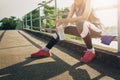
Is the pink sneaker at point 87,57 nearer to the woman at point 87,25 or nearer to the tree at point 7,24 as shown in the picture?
the woman at point 87,25

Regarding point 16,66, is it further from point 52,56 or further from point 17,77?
point 52,56

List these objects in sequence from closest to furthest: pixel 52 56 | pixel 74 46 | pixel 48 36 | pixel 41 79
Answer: pixel 41 79, pixel 52 56, pixel 74 46, pixel 48 36

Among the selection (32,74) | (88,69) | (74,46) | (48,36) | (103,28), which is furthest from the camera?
(48,36)

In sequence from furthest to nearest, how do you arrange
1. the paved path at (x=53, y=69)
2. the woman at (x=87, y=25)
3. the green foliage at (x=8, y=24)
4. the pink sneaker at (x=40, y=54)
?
1. the green foliage at (x=8, y=24)
2. the pink sneaker at (x=40, y=54)
3. the woman at (x=87, y=25)
4. the paved path at (x=53, y=69)

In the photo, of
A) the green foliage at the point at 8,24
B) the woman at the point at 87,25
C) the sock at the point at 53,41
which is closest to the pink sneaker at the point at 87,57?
the woman at the point at 87,25

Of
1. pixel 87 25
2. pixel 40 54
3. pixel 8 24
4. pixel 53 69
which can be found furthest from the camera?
pixel 8 24

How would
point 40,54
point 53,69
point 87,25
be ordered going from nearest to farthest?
point 53,69
point 87,25
point 40,54

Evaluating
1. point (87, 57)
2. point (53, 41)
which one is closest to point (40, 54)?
point (53, 41)

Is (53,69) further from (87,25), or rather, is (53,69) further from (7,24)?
(7,24)

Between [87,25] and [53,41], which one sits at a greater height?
[87,25]

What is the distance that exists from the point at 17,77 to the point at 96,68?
954 mm

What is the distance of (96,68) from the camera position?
9.96 ft

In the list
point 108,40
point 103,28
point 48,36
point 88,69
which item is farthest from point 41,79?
point 48,36

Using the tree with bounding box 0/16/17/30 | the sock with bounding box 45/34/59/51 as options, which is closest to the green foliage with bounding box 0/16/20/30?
the tree with bounding box 0/16/17/30
